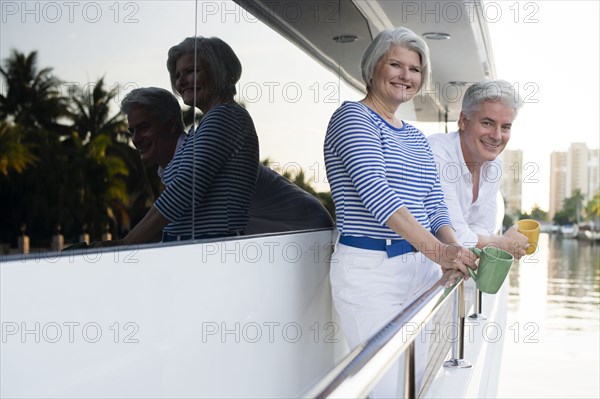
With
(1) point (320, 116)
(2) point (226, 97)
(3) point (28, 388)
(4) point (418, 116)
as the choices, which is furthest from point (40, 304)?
(4) point (418, 116)

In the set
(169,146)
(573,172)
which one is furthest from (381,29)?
(573,172)

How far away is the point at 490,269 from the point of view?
9.39 feet

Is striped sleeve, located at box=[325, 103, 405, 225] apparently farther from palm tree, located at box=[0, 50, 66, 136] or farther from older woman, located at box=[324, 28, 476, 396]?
palm tree, located at box=[0, 50, 66, 136]

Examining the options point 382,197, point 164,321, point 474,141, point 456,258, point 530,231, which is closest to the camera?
point 164,321

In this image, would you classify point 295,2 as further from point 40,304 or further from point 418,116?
point 418,116

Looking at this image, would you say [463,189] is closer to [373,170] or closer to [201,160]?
[373,170]

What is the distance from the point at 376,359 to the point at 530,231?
260 centimetres

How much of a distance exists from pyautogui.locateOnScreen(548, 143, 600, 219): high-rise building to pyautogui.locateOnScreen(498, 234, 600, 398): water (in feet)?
126

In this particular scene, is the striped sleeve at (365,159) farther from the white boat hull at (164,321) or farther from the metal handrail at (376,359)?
the metal handrail at (376,359)

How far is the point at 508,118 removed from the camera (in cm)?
386

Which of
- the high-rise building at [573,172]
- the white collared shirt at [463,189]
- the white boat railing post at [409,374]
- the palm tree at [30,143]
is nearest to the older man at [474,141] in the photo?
the white collared shirt at [463,189]

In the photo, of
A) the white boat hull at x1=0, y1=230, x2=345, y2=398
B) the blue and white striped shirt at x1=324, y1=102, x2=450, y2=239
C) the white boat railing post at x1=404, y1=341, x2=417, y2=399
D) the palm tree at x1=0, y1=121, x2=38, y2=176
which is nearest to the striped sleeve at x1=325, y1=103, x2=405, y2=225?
the blue and white striped shirt at x1=324, y1=102, x2=450, y2=239

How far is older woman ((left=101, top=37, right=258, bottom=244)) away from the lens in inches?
90.7

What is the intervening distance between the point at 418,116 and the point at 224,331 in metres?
7.30
